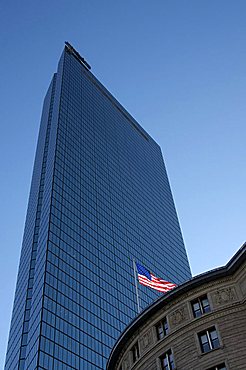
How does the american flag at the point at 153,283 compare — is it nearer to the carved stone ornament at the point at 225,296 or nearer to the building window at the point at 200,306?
the building window at the point at 200,306

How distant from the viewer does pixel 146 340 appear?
4819cm

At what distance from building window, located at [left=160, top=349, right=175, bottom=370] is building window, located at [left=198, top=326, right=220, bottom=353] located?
10.9ft

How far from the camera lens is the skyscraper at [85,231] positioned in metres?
90.6

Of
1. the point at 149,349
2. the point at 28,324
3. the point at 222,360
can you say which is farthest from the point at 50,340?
the point at 222,360

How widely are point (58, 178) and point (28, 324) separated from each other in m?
37.2

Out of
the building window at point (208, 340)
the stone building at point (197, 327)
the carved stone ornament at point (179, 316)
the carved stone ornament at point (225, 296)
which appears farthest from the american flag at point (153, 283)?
the building window at point (208, 340)

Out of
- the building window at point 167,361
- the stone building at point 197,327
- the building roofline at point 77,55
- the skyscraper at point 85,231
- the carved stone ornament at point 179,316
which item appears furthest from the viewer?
the building roofline at point 77,55

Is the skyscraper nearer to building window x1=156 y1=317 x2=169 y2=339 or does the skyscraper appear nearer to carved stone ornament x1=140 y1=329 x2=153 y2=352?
carved stone ornament x1=140 y1=329 x2=153 y2=352

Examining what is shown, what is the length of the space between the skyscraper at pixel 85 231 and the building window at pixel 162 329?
38.1 meters

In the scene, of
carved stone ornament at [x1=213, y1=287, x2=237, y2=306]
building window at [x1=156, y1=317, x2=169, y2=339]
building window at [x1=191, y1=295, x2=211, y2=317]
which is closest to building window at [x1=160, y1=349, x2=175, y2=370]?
building window at [x1=156, y1=317, x2=169, y2=339]

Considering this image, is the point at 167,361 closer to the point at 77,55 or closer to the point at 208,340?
the point at 208,340

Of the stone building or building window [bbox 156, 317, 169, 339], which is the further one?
building window [bbox 156, 317, 169, 339]

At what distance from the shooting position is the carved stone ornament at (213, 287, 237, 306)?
43.9 metres

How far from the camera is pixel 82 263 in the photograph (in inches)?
4183
